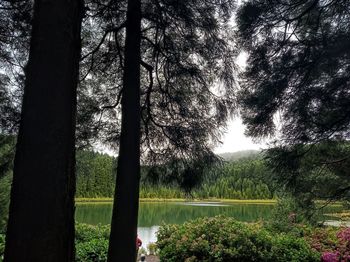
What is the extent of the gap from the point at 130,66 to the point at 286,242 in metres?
4.55

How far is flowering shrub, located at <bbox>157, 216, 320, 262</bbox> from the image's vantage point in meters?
6.29

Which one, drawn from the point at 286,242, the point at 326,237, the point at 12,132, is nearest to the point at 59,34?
the point at 12,132

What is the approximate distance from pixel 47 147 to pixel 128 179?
239cm

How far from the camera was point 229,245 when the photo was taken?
6465 mm

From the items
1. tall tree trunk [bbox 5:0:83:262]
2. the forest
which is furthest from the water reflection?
tall tree trunk [bbox 5:0:83:262]

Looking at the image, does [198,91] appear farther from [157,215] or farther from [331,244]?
[157,215]

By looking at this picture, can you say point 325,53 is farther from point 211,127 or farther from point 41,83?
point 41,83

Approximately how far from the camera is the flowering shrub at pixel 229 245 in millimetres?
6285

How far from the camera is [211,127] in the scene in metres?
5.04

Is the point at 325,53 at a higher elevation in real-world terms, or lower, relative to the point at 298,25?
lower

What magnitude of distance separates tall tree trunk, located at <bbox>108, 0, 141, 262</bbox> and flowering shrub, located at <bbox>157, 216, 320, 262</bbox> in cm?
248

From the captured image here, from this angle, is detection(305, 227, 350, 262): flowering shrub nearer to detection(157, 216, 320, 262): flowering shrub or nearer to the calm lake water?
detection(157, 216, 320, 262): flowering shrub

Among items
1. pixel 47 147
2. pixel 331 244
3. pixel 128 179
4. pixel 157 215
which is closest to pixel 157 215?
pixel 157 215

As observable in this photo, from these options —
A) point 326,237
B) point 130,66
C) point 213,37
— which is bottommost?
point 326,237
